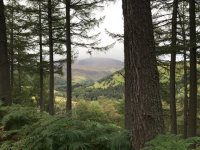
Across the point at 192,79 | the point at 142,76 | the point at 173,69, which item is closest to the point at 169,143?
the point at 142,76

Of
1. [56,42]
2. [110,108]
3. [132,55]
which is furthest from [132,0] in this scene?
[110,108]

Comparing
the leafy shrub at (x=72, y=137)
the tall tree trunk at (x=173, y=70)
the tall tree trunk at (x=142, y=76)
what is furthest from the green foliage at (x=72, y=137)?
the tall tree trunk at (x=173, y=70)

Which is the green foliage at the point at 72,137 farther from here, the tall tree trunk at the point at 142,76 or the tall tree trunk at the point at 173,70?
the tall tree trunk at the point at 173,70

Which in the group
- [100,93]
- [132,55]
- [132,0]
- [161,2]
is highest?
[161,2]

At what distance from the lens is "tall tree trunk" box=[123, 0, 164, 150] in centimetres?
535

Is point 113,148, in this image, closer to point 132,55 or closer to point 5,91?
point 132,55

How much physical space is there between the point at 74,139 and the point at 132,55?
1.62 metres

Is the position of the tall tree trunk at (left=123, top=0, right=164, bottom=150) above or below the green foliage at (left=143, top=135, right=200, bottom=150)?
above

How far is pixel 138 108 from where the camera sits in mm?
5426

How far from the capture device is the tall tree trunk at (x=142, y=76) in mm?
5352

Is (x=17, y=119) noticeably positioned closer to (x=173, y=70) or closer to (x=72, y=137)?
→ (x=72, y=137)

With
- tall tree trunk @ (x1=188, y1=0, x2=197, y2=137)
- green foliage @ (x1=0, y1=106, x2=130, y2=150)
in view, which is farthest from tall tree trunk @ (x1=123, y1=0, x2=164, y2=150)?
tall tree trunk @ (x1=188, y1=0, x2=197, y2=137)

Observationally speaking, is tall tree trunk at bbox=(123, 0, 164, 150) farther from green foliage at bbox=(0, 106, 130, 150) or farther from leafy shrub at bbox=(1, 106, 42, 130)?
leafy shrub at bbox=(1, 106, 42, 130)

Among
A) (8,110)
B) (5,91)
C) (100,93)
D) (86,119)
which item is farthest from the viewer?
(100,93)
